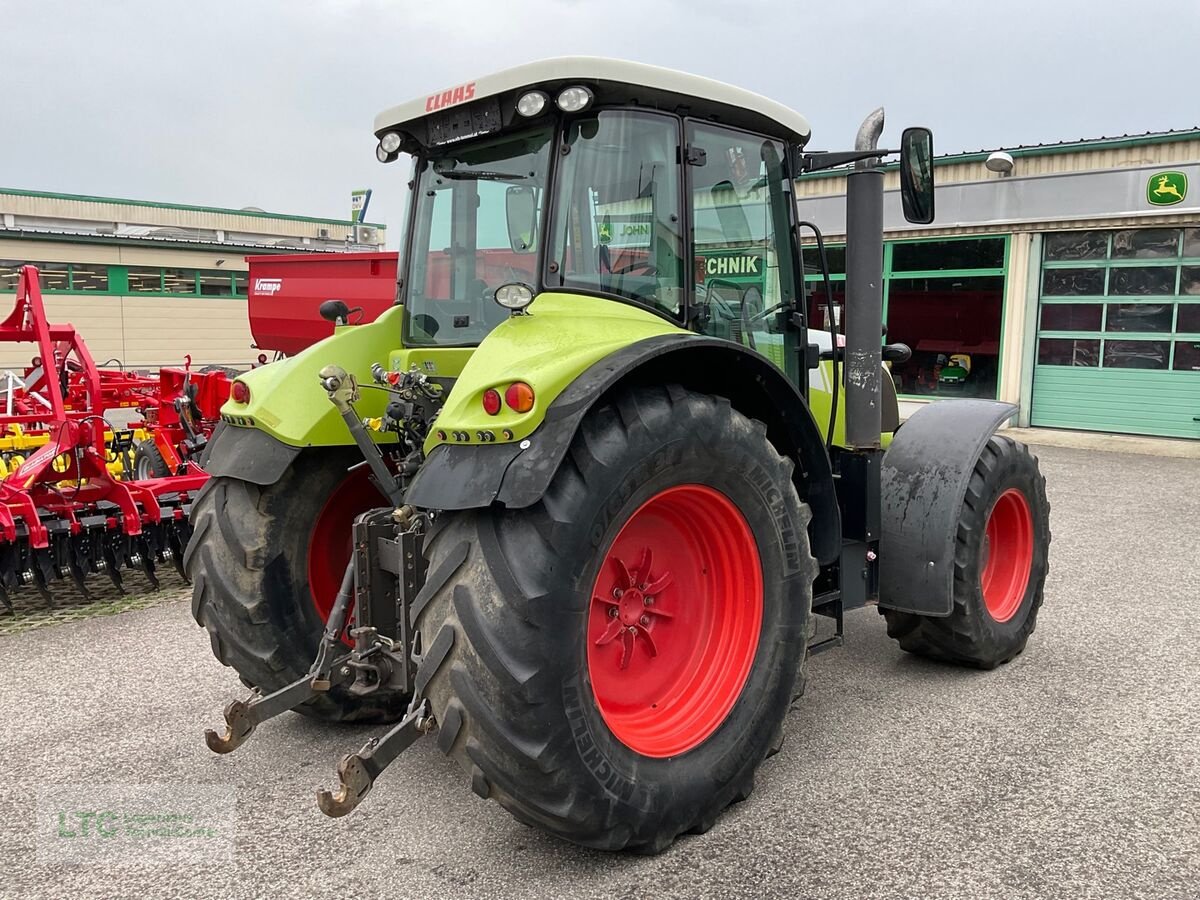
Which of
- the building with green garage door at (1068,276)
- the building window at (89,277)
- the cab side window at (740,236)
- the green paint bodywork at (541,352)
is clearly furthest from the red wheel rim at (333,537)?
the building window at (89,277)

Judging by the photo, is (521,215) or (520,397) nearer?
(520,397)

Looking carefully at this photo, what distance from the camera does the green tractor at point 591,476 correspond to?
246 centimetres

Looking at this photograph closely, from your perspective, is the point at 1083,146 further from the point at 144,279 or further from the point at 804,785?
the point at 144,279

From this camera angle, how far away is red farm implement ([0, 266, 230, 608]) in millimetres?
5152

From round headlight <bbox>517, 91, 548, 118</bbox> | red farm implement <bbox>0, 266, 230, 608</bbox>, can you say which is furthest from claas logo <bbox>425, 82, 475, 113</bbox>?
red farm implement <bbox>0, 266, 230, 608</bbox>

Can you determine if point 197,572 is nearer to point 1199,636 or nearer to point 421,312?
point 421,312

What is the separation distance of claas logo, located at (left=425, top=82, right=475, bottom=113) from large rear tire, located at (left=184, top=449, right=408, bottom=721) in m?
1.27

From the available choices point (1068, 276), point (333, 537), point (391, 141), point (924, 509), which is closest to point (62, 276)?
point (1068, 276)

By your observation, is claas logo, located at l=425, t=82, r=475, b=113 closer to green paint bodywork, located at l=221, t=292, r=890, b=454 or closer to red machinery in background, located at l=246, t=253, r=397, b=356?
green paint bodywork, located at l=221, t=292, r=890, b=454

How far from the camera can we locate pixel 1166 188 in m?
11.4

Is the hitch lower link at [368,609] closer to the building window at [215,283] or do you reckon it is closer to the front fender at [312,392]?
the front fender at [312,392]

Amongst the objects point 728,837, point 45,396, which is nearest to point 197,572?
point 728,837

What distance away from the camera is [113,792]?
10.4 feet

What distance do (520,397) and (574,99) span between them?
3.31ft
